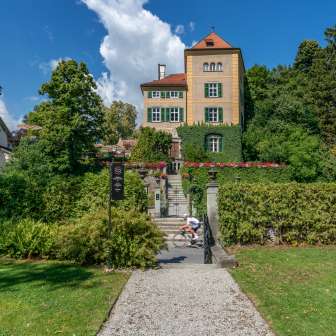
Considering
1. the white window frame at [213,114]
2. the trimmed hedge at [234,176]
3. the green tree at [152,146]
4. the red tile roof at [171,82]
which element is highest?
the red tile roof at [171,82]

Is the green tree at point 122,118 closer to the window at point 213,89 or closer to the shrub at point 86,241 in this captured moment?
the window at point 213,89

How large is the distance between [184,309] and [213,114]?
105ft

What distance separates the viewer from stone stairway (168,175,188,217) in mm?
26891

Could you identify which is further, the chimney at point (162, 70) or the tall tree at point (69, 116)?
the chimney at point (162, 70)

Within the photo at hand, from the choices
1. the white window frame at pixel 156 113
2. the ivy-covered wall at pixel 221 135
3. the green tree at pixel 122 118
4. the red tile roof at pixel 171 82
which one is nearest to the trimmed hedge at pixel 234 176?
the ivy-covered wall at pixel 221 135

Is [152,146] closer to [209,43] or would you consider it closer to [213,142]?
[213,142]

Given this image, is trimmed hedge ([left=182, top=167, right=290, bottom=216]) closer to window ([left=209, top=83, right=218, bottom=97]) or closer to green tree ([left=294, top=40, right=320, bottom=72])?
window ([left=209, top=83, right=218, bottom=97])

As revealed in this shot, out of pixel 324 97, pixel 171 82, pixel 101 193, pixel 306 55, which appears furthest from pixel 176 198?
pixel 306 55

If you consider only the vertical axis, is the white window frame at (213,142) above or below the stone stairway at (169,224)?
above

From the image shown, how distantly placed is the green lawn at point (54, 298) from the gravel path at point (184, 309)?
333 millimetres

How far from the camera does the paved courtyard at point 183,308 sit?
500 centimetres

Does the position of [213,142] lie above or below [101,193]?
above

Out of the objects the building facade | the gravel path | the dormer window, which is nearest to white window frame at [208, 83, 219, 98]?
the building facade

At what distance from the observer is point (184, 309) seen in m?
5.85
